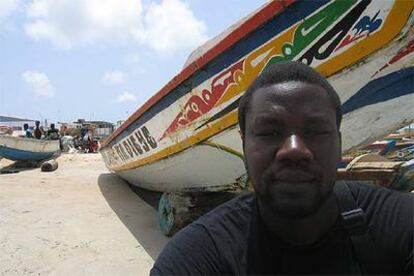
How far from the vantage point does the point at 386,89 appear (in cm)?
348

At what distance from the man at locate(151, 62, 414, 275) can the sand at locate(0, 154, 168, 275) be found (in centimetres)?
300

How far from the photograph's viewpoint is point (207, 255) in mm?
1065

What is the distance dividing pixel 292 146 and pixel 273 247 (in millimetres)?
245

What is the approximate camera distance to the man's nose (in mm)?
1040

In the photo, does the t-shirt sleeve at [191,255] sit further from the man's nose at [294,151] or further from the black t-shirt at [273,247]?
the man's nose at [294,151]

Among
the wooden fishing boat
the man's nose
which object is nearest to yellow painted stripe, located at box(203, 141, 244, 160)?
the wooden fishing boat

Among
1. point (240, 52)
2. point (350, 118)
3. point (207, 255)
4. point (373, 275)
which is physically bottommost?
point (373, 275)

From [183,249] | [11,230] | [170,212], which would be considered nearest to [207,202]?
[170,212]

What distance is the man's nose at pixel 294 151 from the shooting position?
1.04 metres

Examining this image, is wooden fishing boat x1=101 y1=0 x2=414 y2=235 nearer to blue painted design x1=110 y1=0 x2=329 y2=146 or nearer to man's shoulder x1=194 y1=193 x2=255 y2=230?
blue painted design x1=110 y1=0 x2=329 y2=146

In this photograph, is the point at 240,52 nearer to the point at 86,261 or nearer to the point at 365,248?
the point at 86,261

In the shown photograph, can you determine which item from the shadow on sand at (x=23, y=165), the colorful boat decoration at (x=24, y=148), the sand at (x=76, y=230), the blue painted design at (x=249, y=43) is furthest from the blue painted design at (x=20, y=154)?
the blue painted design at (x=249, y=43)

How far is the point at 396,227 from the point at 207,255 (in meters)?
0.46

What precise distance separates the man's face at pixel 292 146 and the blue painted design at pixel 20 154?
13.4 metres
